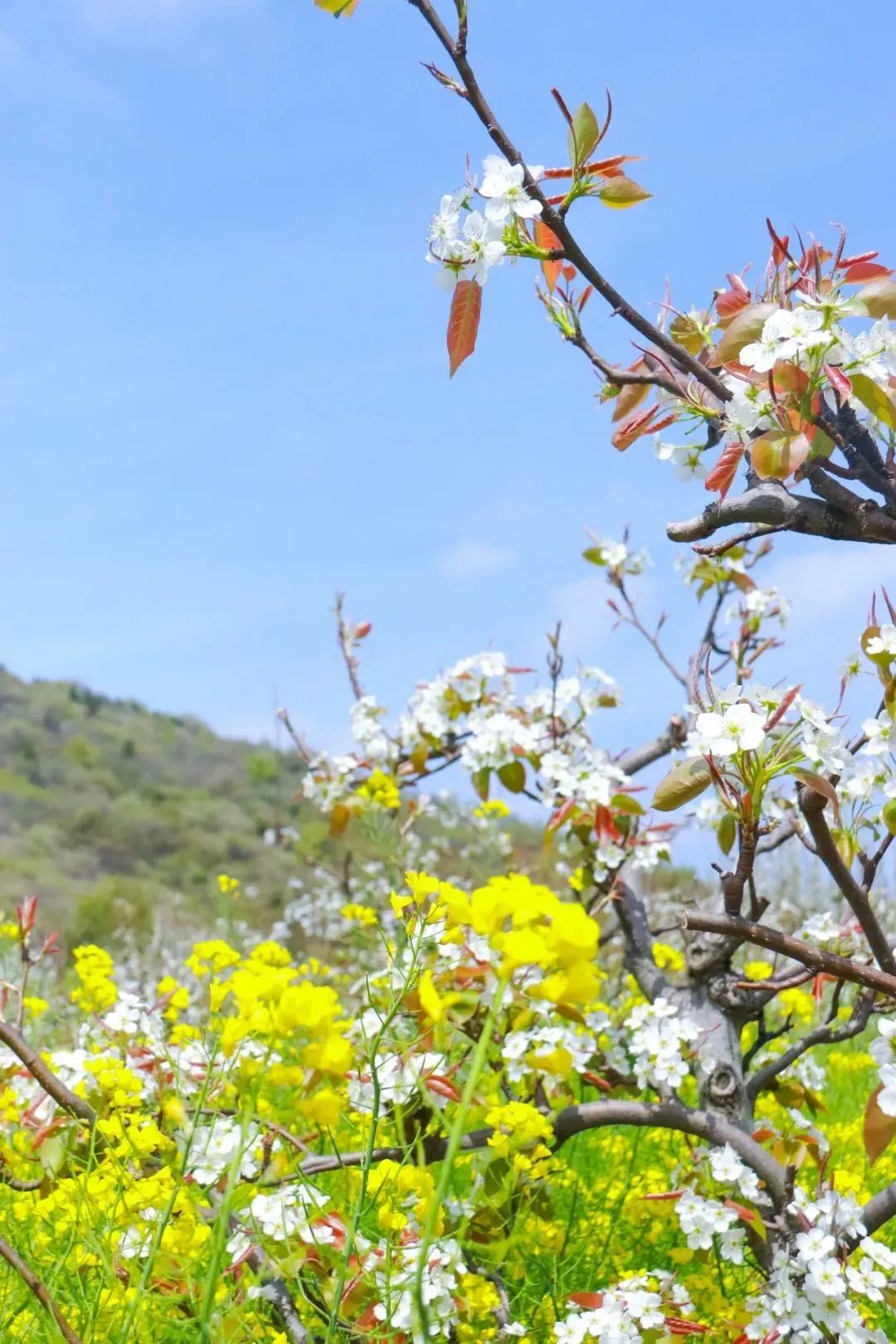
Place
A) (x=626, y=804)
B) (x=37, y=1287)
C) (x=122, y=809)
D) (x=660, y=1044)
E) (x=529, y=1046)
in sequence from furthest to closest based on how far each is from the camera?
(x=122, y=809) → (x=626, y=804) → (x=660, y=1044) → (x=529, y=1046) → (x=37, y=1287)

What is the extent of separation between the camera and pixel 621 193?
1.64 m

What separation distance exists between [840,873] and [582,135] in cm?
110

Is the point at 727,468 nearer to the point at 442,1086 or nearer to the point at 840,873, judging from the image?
the point at 840,873

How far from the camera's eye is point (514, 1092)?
231 centimetres

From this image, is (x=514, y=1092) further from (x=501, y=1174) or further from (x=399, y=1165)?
(x=399, y=1165)

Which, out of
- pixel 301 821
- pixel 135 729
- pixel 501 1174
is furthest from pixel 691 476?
pixel 135 729

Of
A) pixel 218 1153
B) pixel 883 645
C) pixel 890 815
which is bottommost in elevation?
pixel 218 1153

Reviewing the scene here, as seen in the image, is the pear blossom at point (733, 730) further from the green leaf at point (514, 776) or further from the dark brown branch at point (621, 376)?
the green leaf at point (514, 776)

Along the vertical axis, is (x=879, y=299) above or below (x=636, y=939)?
above

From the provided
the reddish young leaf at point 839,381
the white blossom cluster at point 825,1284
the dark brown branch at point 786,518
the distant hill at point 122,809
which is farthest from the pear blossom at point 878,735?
the distant hill at point 122,809

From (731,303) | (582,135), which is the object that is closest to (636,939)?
(731,303)

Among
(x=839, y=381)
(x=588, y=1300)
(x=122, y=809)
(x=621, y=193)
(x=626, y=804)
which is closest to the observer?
(x=839, y=381)

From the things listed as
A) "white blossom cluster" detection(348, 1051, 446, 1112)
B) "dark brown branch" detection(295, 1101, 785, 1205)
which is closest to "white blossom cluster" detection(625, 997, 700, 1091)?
"dark brown branch" detection(295, 1101, 785, 1205)

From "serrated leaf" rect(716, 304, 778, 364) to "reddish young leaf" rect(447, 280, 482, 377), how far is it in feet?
1.18
